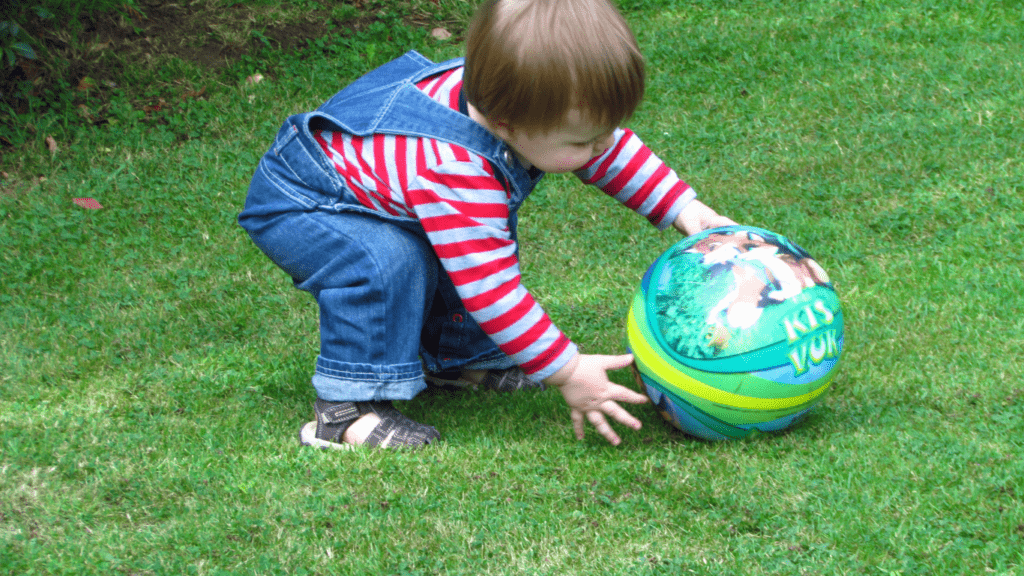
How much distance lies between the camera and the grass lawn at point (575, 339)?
101 inches

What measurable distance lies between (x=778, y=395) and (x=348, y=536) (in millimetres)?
1259

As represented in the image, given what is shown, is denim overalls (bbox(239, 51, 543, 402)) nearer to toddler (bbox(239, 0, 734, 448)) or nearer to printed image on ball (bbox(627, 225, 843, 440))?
toddler (bbox(239, 0, 734, 448))

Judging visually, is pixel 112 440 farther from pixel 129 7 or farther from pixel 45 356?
pixel 129 7

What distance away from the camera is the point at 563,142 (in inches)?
109

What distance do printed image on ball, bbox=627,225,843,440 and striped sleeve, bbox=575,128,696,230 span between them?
39cm

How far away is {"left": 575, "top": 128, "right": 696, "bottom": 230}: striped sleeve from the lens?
336 centimetres

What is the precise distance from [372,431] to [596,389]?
76 cm

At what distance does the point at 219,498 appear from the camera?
9.30 feet

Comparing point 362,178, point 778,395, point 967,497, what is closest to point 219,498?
point 362,178

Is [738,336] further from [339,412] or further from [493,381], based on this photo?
[339,412]

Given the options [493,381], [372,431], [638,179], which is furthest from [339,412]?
[638,179]

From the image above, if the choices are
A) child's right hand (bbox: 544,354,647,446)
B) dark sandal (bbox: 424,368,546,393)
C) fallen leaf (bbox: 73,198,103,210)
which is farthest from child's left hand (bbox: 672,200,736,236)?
fallen leaf (bbox: 73,198,103,210)

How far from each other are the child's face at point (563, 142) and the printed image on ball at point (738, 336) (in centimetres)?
46

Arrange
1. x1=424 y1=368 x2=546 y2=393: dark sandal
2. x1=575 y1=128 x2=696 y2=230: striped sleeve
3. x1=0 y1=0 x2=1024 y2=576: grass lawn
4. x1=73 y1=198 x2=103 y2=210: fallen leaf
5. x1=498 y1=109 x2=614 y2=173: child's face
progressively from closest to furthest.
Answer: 1. x1=0 y1=0 x2=1024 y2=576: grass lawn
2. x1=498 y1=109 x2=614 y2=173: child's face
3. x1=575 y1=128 x2=696 y2=230: striped sleeve
4. x1=424 y1=368 x2=546 y2=393: dark sandal
5. x1=73 y1=198 x2=103 y2=210: fallen leaf
